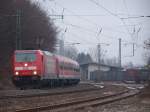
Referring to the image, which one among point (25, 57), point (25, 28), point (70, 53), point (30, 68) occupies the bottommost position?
point (30, 68)

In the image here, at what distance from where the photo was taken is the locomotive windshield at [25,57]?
3478 centimetres

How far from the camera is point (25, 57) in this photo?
114ft

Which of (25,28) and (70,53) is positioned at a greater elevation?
(25,28)

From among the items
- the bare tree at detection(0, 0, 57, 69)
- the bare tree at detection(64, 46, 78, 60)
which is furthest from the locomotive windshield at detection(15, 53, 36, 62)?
the bare tree at detection(64, 46, 78, 60)

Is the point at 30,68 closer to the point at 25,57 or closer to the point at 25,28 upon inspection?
the point at 25,57

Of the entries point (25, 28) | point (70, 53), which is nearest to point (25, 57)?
point (25, 28)

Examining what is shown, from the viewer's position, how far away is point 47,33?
6181 centimetres

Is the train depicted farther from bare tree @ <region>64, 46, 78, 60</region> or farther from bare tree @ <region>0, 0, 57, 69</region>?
bare tree @ <region>64, 46, 78, 60</region>

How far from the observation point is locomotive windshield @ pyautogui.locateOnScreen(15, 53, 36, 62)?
34.8 m

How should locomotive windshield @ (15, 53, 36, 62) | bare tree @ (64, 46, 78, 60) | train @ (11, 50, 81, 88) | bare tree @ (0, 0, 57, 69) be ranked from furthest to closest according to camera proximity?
bare tree @ (64, 46, 78, 60), bare tree @ (0, 0, 57, 69), locomotive windshield @ (15, 53, 36, 62), train @ (11, 50, 81, 88)

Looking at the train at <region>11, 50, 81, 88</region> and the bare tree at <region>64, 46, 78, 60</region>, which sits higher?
the bare tree at <region>64, 46, 78, 60</region>

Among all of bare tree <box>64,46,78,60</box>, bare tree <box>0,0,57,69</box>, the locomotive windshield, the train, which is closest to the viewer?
the train

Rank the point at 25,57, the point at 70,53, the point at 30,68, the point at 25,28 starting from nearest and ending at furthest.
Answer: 1. the point at 30,68
2. the point at 25,57
3. the point at 25,28
4. the point at 70,53

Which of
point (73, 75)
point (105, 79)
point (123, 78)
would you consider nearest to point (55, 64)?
point (73, 75)
